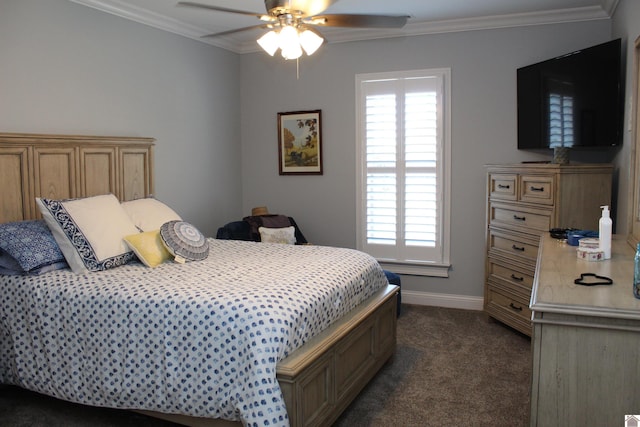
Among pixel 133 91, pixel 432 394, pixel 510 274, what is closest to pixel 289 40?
pixel 133 91

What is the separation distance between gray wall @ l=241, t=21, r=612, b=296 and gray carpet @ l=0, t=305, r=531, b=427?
3.59ft

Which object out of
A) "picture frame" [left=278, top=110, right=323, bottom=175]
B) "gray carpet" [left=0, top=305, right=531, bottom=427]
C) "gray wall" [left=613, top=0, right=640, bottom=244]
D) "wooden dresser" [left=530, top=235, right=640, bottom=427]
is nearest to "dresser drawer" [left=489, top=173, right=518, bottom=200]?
"gray wall" [left=613, top=0, right=640, bottom=244]

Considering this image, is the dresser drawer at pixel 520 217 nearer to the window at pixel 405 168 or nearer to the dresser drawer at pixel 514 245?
the dresser drawer at pixel 514 245


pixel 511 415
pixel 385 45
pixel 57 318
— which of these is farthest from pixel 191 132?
pixel 511 415

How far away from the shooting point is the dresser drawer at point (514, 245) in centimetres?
387

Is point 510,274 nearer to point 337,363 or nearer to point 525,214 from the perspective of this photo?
point 525,214

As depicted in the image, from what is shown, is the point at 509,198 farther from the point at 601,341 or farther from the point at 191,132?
the point at 191,132

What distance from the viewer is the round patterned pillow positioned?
3.26m

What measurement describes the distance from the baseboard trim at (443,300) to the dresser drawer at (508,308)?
1.33 ft

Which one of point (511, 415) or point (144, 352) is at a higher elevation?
point (144, 352)

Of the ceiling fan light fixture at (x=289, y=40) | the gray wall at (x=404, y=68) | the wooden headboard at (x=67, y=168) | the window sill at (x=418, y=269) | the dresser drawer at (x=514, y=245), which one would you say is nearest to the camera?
the ceiling fan light fixture at (x=289, y=40)

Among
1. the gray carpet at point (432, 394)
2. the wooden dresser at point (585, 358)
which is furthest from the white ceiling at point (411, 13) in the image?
the wooden dresser at point (585, 358)

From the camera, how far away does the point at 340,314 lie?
2.97 m

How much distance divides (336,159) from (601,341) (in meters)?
3.79
